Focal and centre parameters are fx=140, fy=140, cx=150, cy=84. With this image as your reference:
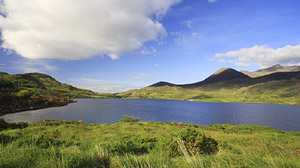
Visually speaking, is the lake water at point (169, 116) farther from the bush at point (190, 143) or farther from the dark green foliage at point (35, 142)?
the bush at point (190, 143)

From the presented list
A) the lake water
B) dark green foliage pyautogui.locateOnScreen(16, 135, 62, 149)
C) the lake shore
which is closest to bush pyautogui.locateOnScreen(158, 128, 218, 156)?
dark green foliage pyautogui.locateOnScreen(16, 135, 62, 149)

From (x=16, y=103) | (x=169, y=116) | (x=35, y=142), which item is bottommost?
(x=169, y=116)

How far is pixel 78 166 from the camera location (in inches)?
180

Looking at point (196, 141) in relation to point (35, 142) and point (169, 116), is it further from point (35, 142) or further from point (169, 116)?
point (169, 116)

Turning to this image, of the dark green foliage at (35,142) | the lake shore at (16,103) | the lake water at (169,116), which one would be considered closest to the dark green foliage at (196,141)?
the dark green foliage at (35,142)

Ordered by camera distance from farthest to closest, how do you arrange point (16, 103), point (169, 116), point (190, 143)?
point (169, 116) → point (16, 103) → point (190, 143)

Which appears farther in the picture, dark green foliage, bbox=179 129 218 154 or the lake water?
the lake water

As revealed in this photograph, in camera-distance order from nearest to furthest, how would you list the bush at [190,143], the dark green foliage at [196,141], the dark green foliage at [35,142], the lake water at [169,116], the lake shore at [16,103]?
the dark green foliage at [35,142] < the bush at [190,143] < the dark green foliage at [196,141] < the lake water at [169,116] < the lake shore at [16,103]

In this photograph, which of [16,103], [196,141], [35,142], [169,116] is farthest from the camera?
[169,116]

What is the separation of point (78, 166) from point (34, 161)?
1590 millimetres

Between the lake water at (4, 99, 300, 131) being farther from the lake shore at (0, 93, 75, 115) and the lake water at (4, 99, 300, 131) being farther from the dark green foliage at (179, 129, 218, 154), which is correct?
the dark green foliage at (179, 129, 218, 154)

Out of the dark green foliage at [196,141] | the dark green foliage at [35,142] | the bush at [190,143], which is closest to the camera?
the dark green foliage at [35,142]

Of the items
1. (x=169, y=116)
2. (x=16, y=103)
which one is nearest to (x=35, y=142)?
(x=169, y=116)

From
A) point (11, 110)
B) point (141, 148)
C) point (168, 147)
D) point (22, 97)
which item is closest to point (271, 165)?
point (168, 147)
